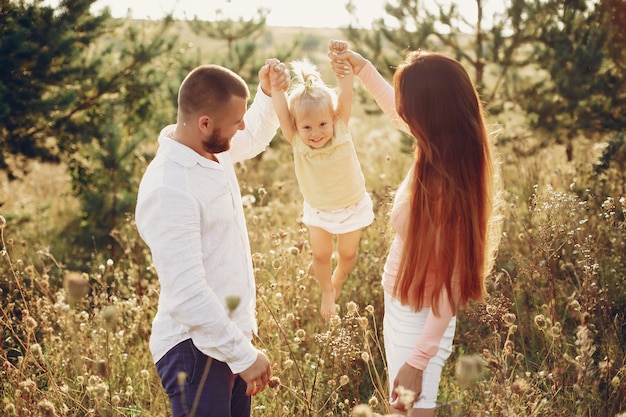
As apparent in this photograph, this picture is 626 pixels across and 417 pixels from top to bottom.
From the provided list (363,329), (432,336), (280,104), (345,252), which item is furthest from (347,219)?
(432,336)

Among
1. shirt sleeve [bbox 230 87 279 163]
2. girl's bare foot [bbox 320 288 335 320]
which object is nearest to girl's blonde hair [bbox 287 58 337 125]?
shirt sleeve [bbox 230 87 279 163]

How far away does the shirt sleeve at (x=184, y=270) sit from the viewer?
210 cm

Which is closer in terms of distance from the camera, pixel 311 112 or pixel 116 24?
pixel 311 112

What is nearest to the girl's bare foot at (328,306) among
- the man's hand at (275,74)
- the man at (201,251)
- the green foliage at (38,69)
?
the man at (201,251)

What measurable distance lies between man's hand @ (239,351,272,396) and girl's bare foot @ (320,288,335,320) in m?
1.57

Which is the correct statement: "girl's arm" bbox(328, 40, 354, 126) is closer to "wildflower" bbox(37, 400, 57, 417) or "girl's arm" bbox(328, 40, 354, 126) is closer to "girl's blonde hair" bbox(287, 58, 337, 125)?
"girl's blonde hair" bbox(287, 58, 337, 125)

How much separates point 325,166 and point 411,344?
1459mm

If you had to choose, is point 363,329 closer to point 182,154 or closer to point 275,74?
point 182,154

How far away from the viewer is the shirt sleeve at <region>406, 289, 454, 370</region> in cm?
224

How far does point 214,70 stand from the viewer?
92.3 inches

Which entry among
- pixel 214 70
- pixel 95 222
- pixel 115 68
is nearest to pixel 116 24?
pixel 115 68

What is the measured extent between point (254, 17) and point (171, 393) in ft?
30.4

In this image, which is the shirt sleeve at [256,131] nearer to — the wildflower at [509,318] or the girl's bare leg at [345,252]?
the girl's bare leg at [345,252]

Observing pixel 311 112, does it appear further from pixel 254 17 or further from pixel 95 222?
pixel 254 17
